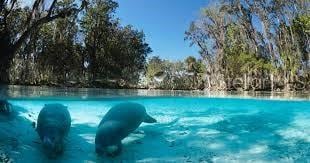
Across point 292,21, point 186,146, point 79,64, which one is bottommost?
point 186,146

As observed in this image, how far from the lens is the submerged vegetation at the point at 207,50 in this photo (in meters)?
40.2

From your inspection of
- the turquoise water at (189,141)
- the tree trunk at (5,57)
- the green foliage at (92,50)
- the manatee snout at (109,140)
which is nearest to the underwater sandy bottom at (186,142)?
the turquoise water at (189,141)

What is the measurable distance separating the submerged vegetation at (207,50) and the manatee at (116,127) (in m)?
30.2

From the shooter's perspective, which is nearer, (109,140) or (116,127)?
(109,140)

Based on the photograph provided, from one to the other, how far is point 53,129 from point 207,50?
1644 inches

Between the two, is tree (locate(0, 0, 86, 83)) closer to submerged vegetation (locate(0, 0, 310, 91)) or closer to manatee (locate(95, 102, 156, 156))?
manatee (locate(95, 102, 156, 156))

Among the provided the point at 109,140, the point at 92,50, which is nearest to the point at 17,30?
the point at 109,140

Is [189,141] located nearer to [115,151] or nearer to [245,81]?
[115,151]

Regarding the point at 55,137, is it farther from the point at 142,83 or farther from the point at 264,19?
the point at 264,19

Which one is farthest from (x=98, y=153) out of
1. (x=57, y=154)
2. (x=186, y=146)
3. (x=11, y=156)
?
(x=186, y=146)

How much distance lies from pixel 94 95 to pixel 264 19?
3113 centimetres

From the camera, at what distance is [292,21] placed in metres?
43.4

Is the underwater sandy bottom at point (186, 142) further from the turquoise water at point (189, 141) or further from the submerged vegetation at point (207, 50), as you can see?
the submerged vegetation at point (207, 50)

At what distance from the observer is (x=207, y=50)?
46.7m
